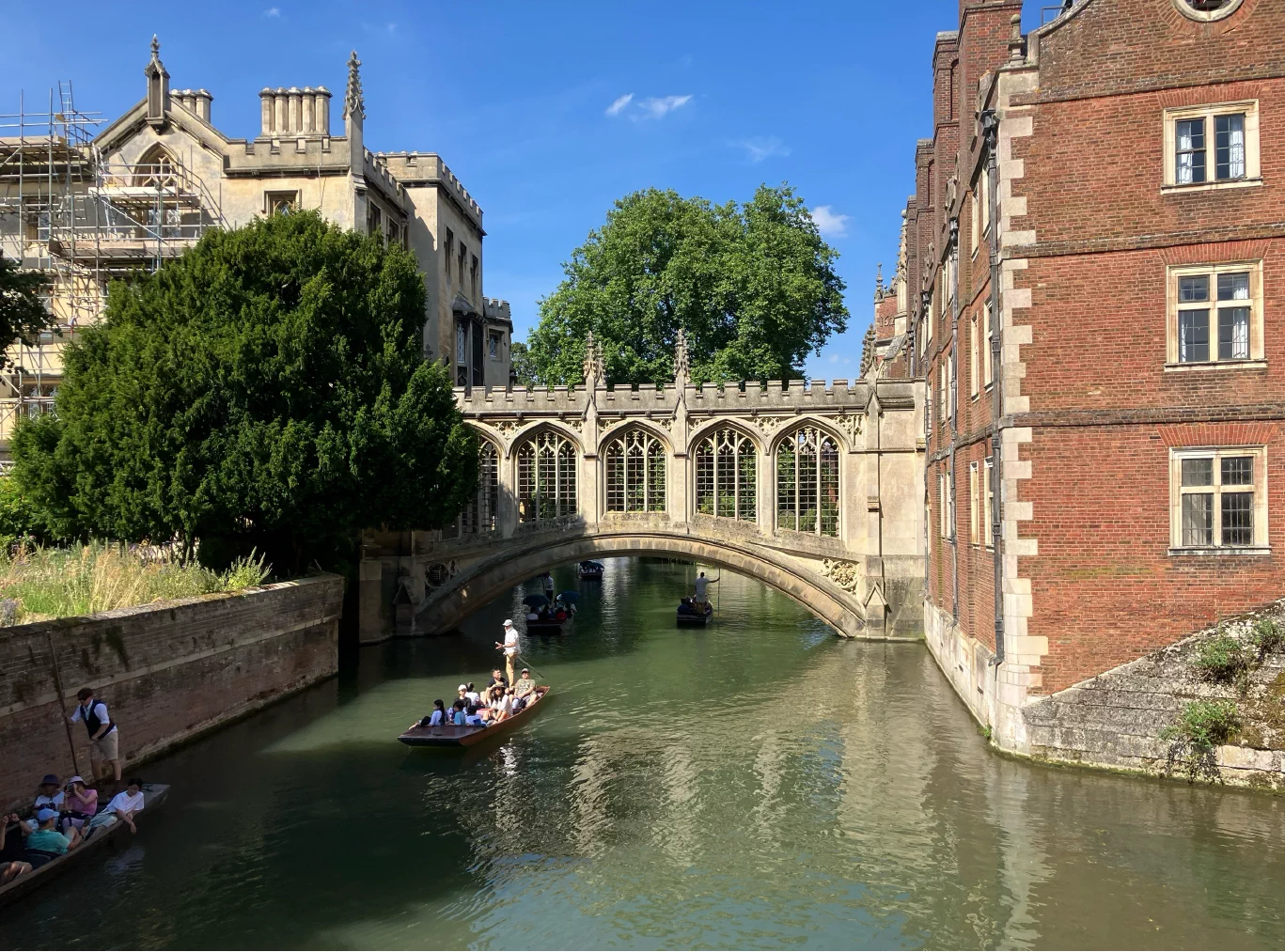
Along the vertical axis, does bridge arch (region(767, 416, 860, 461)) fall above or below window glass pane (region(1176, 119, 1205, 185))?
below

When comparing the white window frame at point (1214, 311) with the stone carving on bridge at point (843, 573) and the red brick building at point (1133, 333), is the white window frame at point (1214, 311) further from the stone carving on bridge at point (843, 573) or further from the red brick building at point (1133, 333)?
the stone carving on bridge at point (843, 573)

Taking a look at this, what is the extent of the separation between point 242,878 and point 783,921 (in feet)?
19.3

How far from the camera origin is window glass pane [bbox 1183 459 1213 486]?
44.2ft

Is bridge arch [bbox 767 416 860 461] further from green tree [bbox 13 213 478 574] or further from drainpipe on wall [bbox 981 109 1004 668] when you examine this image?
drainpipe on wall [bbox 981 109 1004 668]

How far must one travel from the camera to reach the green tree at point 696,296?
37.2m

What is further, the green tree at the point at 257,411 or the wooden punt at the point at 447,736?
the green tree at the point at 257,411

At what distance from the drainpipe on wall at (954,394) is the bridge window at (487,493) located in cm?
1408

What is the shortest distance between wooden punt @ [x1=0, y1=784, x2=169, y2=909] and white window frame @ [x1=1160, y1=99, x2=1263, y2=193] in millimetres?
16018

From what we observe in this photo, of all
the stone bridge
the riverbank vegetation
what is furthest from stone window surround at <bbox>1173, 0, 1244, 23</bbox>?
the riverbank vegetation

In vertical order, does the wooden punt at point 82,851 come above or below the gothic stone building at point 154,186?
below

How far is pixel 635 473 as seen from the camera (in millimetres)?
29062

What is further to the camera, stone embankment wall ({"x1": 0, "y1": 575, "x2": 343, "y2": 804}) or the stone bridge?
the stone bridge

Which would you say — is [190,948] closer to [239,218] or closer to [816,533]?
[816,533]

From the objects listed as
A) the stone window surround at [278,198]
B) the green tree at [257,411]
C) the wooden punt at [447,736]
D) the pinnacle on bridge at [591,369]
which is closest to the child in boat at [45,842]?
the wooden punt at [447,736]
